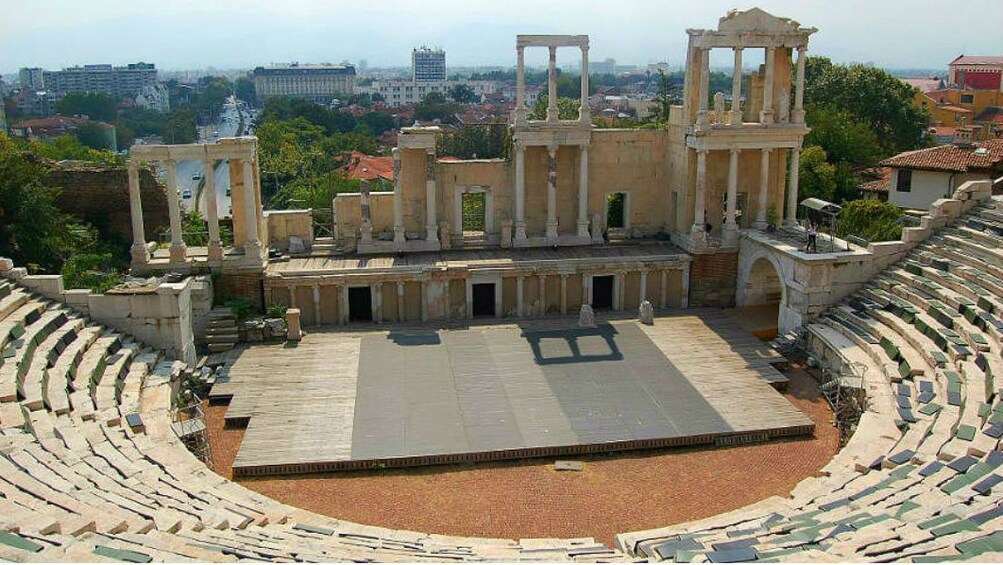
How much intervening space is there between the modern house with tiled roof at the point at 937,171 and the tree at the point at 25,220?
31664mm

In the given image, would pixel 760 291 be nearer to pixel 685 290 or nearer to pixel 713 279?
pixel 713 279

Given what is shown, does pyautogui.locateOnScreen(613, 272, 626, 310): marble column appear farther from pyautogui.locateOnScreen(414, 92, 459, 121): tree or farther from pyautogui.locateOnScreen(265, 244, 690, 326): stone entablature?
pyautogui.locateOnScreen(414, 92, 459, 121): tree

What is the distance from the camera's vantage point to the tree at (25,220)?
28.9 meters

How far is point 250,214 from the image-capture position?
97.1 ft

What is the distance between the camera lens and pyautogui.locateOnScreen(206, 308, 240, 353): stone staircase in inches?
1086

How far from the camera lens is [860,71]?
53.0 m

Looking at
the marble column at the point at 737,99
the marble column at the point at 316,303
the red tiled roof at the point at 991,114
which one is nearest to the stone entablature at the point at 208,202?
the marble column at the point at 316,303

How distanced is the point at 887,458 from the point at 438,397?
1044 cm

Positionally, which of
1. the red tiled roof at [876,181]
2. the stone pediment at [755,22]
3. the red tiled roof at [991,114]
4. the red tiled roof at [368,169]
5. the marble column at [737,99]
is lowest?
the red tiled roof at [368,169]

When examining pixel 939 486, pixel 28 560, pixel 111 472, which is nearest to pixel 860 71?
pixel 939 486

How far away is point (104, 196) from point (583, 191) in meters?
17.0

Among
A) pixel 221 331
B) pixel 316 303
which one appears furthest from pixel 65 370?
pixel 316 303

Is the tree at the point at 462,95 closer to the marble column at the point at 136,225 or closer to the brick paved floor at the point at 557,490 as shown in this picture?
the marble column at the point at 136,225

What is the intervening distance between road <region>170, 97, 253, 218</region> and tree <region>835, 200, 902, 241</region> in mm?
22650
